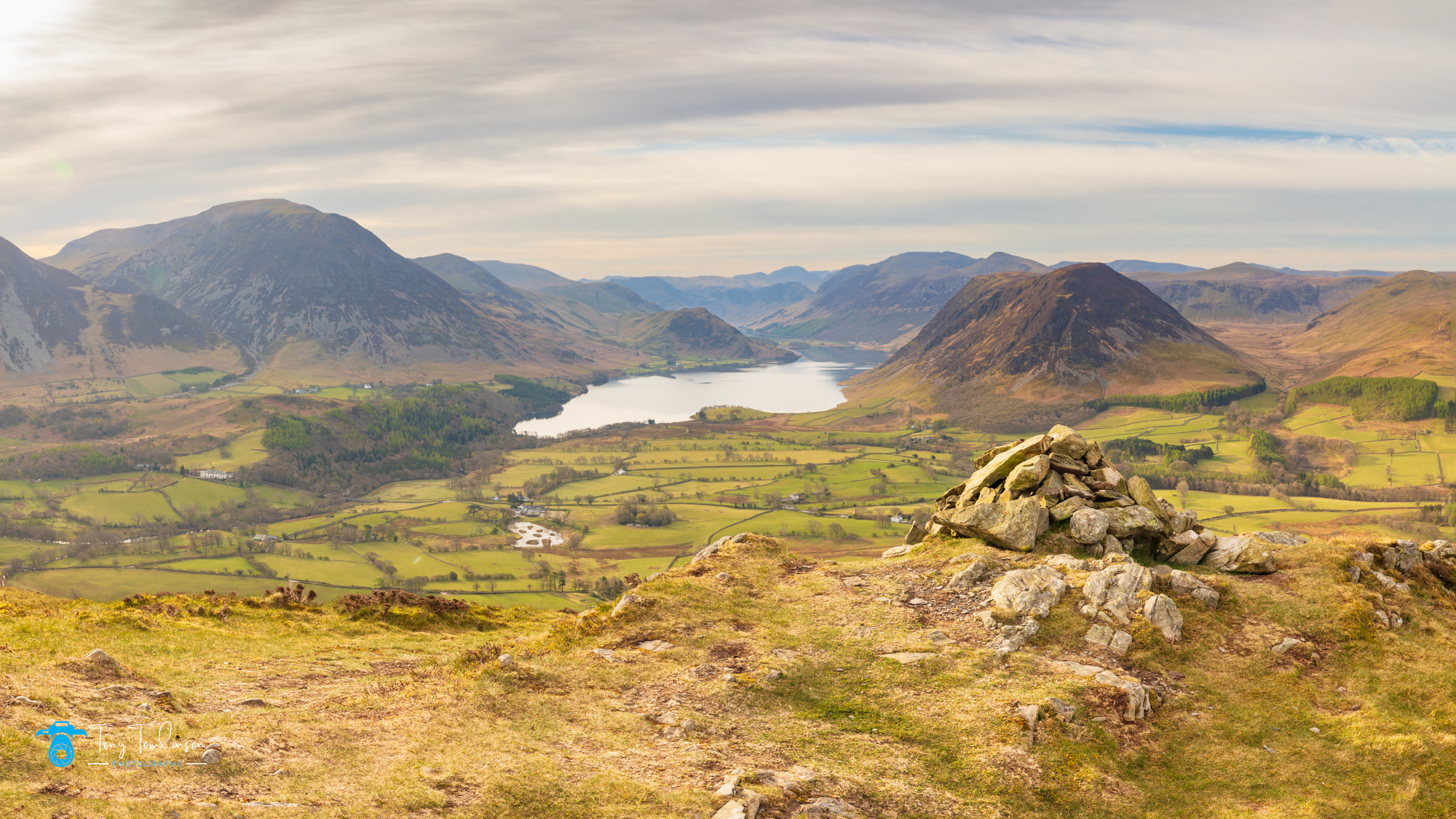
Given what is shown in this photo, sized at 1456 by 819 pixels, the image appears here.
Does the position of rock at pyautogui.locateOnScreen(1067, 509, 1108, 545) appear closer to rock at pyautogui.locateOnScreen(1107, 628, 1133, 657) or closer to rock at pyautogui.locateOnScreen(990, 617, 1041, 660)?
rock at pyautogui.locateOnScreen(1107, 628, 1133, 657)

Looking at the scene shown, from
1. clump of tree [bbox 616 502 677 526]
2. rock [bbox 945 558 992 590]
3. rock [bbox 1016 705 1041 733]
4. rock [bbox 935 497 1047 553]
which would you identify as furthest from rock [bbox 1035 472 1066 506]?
clump of tree [bbox 616 502 677 526]

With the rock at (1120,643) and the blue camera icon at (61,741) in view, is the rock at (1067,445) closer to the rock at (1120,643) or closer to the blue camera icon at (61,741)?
the rock at (1120,643)

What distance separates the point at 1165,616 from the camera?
22.6 m

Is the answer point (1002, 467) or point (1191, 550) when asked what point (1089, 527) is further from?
point (1002, 467)

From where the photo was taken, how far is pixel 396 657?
951 inches

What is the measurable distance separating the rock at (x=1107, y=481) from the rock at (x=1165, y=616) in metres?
8.78

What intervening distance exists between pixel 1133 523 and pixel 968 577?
750 cm

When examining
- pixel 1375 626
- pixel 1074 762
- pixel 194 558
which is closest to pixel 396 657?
pixel 1074 762

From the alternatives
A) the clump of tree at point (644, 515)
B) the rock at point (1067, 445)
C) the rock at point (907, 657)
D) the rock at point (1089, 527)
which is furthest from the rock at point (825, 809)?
the clump of tree at point (644, 515)

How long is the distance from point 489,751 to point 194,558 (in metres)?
124

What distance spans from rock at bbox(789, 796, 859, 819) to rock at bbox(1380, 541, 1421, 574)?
76.5 feet

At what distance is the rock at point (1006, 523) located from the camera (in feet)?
94.6

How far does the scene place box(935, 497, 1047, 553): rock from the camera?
28.8 meters

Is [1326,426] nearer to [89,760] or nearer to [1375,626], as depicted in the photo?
[1375,626]
